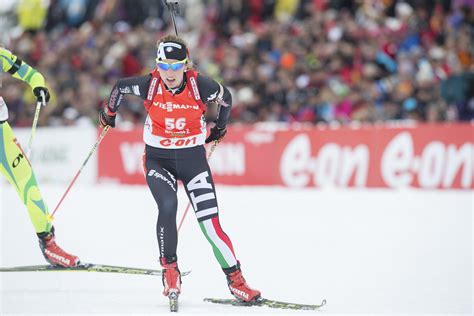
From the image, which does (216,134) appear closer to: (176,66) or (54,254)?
(176,66)

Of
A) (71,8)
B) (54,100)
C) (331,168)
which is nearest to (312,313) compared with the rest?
(331,168)

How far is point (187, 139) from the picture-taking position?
6.86m

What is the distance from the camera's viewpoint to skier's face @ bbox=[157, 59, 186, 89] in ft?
21.3

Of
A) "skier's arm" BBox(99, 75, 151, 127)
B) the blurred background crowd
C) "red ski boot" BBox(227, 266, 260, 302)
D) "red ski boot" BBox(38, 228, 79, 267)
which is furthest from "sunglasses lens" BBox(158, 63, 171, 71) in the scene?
the blurred background crowd

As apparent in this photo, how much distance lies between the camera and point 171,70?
256 inches

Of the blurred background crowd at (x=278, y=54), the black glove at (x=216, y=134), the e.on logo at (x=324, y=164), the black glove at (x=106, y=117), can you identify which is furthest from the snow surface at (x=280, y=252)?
the blurred background crowd at (x=278, y=54)

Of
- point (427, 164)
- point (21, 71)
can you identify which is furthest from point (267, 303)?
point (427, 164)

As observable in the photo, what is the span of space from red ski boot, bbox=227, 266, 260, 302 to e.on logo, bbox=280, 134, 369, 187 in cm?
866

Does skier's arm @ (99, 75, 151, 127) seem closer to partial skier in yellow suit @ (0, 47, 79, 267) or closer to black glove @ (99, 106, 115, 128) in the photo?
black glove @ (99, 106, 115, 128)

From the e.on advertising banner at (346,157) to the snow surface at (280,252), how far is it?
0.52 meters

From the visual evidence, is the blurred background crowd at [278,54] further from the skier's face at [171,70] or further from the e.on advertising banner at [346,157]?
the skier's face at [171,70]

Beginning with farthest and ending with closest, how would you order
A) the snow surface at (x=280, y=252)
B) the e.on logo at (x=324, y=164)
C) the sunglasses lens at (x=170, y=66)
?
the e.on logo at (x=324, y=164), the snow surface at (x=280, y=252), the sunglasses lens at (x=170, y=66)

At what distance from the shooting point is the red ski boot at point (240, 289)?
266 inches

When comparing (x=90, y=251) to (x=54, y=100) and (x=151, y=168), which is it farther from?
(x=54, y=100)
